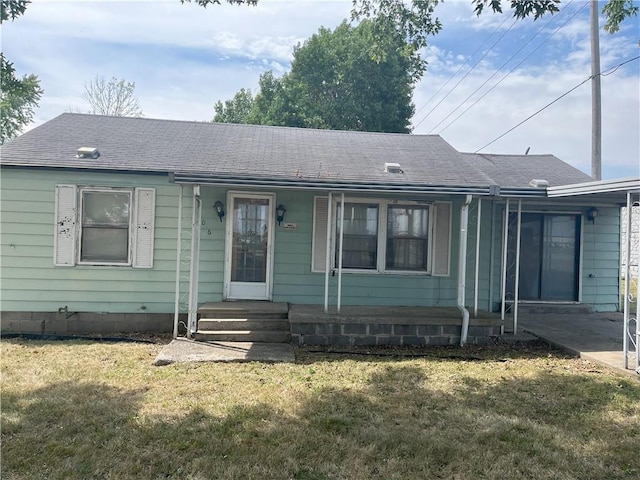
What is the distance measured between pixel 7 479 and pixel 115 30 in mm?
6949

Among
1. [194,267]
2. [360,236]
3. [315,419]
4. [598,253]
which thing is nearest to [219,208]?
[194,267]

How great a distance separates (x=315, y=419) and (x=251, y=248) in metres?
4.09

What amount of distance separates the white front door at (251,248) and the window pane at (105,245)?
1.73m

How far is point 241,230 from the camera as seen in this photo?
742 centimetres

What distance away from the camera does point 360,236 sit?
7570 millimetres

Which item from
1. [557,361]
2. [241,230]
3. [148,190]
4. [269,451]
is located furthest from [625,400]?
[148,190]

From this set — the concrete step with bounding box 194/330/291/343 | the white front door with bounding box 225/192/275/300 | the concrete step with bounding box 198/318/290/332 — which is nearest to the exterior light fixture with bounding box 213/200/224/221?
the white front door with bounding box 225/192/275/300

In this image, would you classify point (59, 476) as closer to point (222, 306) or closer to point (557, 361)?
point (222, 306)

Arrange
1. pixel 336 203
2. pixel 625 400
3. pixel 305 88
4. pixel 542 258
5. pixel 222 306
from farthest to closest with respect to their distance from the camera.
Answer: pixel 305 88, pixel 542 258, pixel 336 203, pixel 222 306, pixel 625 400

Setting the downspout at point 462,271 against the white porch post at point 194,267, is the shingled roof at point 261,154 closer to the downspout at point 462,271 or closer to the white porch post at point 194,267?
the downspout at point 462,271

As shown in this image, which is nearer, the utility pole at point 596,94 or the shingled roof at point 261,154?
the shingled roof at point 261,154

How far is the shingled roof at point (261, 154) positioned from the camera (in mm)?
6882

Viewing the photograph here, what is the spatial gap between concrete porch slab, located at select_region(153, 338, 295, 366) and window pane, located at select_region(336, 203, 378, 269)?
A: 81.6 inches

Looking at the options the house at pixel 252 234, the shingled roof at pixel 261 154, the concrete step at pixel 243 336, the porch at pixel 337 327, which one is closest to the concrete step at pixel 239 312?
the porch at pixel 337 327
